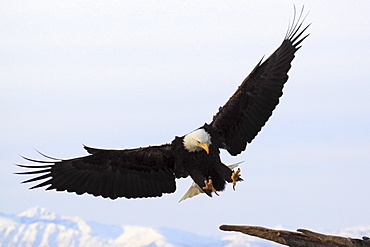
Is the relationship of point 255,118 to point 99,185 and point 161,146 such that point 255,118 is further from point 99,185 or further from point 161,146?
point 99,185

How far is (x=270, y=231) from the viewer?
6.60 metres

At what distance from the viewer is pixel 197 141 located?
24.5 feet

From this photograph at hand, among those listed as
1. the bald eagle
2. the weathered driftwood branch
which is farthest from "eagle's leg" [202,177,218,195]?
the weathered driftwood branch

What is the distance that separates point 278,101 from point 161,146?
1706mm

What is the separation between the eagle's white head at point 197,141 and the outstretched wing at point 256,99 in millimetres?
406

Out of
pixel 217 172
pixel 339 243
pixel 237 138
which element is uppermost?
pixel 237 138

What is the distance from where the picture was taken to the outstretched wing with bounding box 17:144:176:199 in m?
8.02

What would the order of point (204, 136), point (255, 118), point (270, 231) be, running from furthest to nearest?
point (255, 118)
point (204, 136)
point (270, 231)

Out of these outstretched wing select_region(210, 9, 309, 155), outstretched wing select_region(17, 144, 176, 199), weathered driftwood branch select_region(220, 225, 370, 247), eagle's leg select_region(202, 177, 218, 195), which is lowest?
weathered driftwood branch select_region(220, 225, 370, 247)

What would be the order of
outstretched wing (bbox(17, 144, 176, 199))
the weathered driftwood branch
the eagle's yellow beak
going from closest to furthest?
the weathered driftwood branch < the eagle's yellow beak < outstretched wing (bbox(17, 144, 176, 199))

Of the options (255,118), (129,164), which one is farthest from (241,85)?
(129,164)

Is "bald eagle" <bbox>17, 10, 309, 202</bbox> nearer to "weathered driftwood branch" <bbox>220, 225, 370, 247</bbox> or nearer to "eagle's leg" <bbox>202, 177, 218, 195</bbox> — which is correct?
"eagle's leg" <bbox>202, 177, 218, 195</bbox>

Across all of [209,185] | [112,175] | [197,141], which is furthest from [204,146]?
[112,175]

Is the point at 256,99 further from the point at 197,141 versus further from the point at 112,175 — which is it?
the point at 112,175
